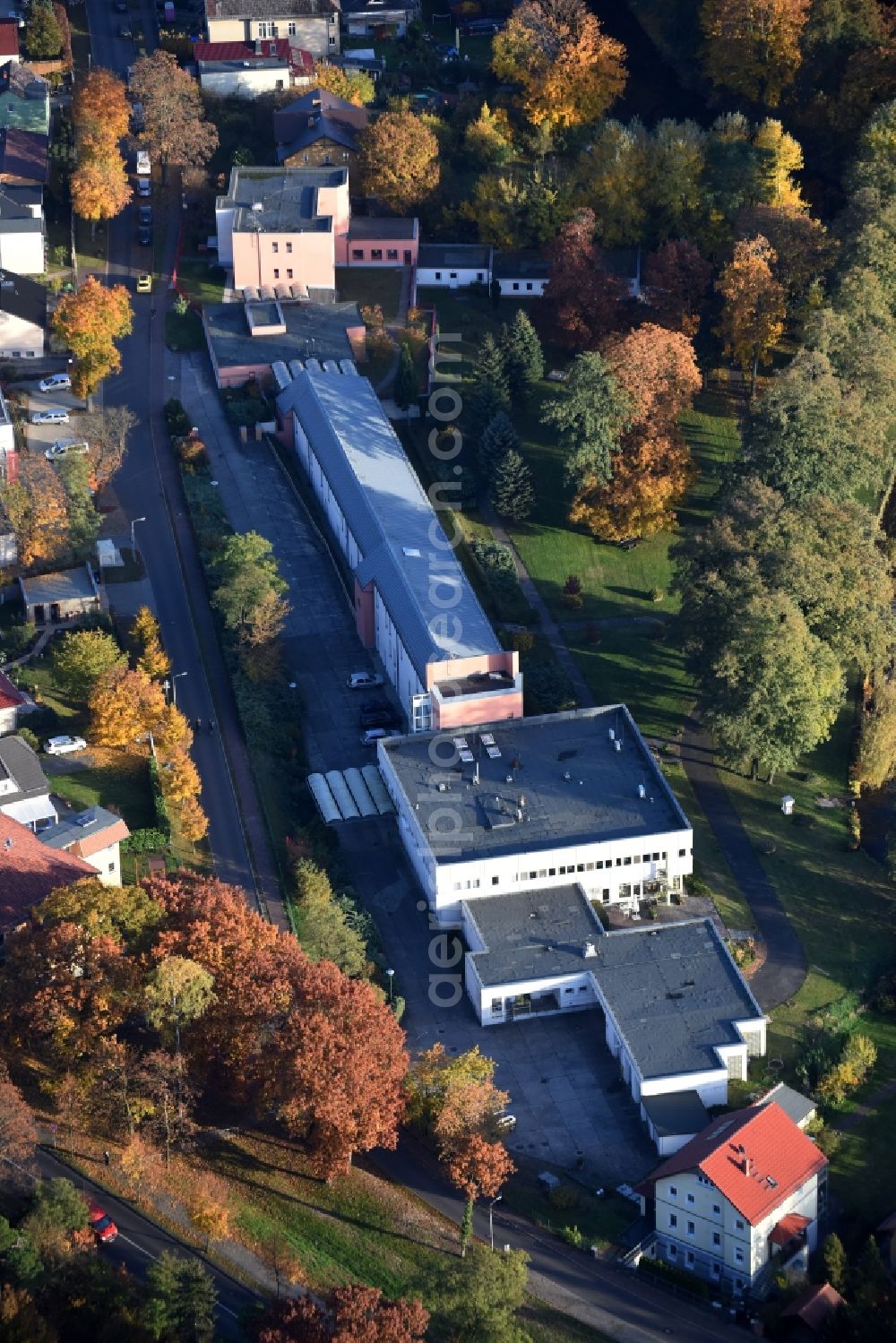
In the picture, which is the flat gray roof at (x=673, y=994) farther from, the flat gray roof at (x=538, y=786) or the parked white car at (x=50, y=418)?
the parked white car at (x=50, y=418)

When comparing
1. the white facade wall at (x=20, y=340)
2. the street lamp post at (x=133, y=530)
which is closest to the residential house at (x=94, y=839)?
the street lamp post at (x=133, y=530)

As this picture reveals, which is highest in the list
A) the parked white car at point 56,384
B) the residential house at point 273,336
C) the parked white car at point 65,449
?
the residential house at point 273,336

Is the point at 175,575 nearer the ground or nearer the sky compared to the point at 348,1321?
nearer the sky

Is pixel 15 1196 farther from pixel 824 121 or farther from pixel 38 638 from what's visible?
pixel 824 121

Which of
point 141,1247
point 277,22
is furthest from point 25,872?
point 277,22

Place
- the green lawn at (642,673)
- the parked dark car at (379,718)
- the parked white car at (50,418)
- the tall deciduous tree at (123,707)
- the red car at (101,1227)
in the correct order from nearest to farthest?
the red car at (101,1227) < the tall deciduous tree at (123,707) < the parked dark car at (379,718) < the green lawn at (642,673) < the parked white car at (50,418)

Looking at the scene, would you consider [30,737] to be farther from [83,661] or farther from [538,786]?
[538,786]

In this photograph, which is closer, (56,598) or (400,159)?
(56,598)
